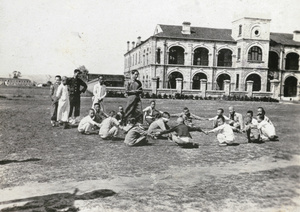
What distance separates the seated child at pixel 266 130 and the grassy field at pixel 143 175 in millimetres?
458

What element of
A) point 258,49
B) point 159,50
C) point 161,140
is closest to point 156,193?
point 161,140

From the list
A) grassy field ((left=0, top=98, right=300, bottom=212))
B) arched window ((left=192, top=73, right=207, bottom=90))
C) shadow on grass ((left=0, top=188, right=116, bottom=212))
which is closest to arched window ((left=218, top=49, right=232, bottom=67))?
arched window ((left=192, top=73, right=207, bottom=90))

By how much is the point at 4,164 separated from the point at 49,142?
7.15 ft

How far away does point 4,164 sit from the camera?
21.5 ft

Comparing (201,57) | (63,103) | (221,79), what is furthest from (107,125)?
(221,79)

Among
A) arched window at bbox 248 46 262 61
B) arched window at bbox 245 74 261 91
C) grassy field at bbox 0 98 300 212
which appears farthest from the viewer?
arched window at bbox 245 74 261 91

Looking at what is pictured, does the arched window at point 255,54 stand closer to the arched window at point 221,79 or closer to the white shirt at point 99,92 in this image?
the arched window at point 221,79

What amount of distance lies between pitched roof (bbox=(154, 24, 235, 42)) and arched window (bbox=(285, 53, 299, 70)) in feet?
25.3

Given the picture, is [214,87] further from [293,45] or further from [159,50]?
[293,45]

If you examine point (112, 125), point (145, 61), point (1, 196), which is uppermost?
point (145, 61)

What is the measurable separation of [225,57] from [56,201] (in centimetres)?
3639

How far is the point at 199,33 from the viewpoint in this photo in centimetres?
3797

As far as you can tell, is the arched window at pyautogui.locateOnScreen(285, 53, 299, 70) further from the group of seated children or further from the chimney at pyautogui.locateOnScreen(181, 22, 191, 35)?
the group of seated children

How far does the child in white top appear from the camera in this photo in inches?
447
